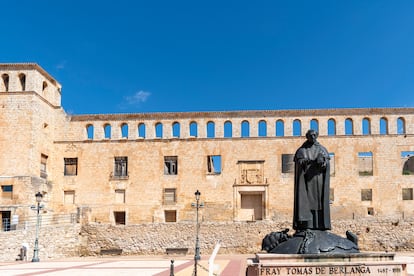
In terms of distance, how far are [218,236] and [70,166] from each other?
11377 mm

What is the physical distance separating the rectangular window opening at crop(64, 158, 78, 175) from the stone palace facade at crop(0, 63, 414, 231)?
7 centimetres

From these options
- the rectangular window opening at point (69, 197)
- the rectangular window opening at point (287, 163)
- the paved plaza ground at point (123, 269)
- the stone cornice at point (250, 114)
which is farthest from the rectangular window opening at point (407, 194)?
the rectangular window opening at point (69, 197)

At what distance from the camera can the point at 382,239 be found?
2692cm

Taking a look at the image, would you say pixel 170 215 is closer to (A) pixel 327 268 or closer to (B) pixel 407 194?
(B) pixel 407 194

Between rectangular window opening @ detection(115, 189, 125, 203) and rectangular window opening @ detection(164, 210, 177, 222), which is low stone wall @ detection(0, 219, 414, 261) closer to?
rectangular window opening @ detection(115, 189, 125, 203)

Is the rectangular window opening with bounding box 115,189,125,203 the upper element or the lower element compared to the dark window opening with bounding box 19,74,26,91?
lower

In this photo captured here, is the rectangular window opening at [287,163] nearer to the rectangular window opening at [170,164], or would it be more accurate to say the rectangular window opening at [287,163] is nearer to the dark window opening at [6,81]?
the rectangular window opening at [170,164]

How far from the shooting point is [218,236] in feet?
89.6

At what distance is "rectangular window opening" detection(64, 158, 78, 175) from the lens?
105ft

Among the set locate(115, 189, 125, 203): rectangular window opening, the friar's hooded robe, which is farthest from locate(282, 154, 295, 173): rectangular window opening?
the friar's hooded robe

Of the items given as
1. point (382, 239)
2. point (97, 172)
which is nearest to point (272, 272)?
point (382, 239)

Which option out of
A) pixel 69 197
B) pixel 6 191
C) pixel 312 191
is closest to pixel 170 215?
pixel 69 197

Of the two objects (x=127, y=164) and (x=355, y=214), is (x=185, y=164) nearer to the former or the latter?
(x=127, y=164)

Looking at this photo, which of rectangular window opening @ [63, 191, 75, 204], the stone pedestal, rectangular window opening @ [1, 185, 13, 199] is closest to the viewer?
the stone pedestal
